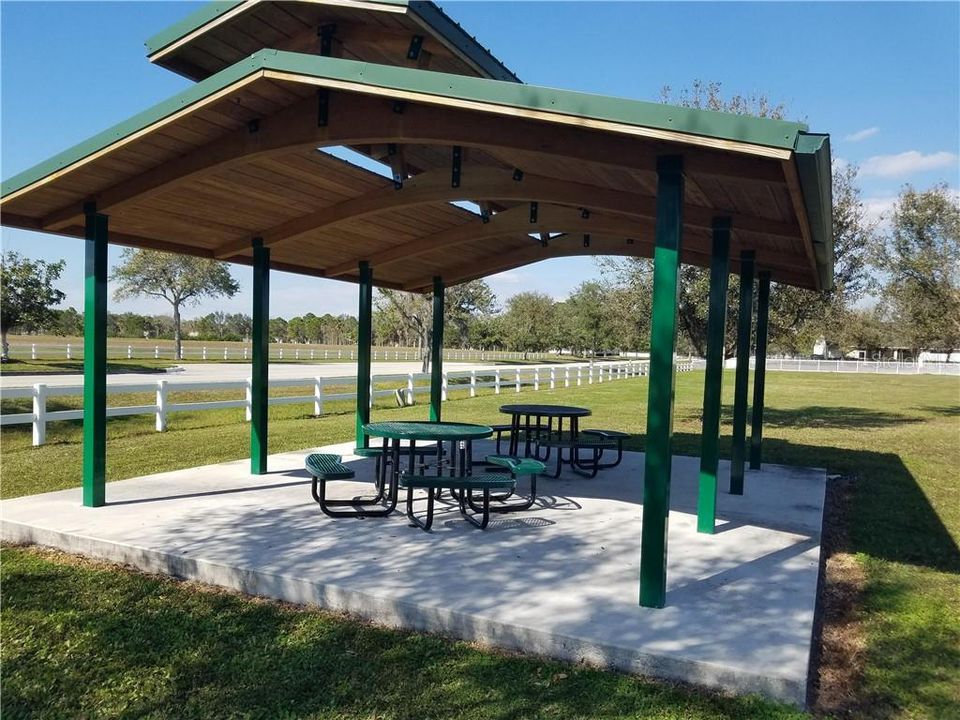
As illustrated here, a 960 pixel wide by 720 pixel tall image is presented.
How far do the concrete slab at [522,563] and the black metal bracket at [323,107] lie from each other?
3032mm

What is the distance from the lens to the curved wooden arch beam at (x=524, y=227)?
6.76 m

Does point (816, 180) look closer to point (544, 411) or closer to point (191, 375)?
point (544, 411)

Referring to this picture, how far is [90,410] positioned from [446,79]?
4.51m

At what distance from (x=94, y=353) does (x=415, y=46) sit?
13.4 ft

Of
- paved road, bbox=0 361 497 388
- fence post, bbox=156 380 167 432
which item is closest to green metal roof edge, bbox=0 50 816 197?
fence post, bbox=156 380 167 432

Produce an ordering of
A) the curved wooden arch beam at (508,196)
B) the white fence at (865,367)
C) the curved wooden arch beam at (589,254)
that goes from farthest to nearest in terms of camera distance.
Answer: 1. the white fence at (865,367)
2. the curved wooden arch beam at (589,254)
3. the curved wooden arch beam at (508,196)

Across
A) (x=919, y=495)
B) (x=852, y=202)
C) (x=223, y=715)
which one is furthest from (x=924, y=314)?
(x=223, y=715)

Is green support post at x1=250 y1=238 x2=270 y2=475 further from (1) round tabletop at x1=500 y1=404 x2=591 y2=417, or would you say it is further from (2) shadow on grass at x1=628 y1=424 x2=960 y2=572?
(2) shadow on grass at x1=628 y1=424 x2=960 y2=572

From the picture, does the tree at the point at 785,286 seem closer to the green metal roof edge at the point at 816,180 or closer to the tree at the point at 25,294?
the green metal roof edge at the point at 816,180

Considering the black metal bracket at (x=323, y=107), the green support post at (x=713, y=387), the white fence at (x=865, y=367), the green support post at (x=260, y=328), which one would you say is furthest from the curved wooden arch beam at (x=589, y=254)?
the white fence at (x=865, y=367)

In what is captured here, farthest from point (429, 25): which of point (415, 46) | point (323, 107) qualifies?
point (323, 107)

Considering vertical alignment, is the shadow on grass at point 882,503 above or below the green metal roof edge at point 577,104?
below

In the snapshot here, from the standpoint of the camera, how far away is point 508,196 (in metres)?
5.68

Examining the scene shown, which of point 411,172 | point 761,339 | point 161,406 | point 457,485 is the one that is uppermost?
point 411,172
